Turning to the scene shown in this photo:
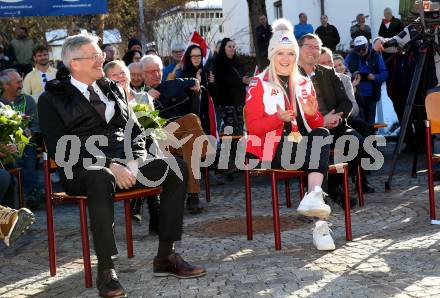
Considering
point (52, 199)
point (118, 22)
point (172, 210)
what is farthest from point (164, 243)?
point (118, 22)

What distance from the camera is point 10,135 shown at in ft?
20.2

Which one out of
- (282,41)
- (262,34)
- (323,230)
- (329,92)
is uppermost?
(262,34)

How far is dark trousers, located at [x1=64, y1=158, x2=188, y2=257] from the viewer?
507 cm

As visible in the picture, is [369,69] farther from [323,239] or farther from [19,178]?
[323,239]

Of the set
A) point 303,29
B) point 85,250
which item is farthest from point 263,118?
point 303,29

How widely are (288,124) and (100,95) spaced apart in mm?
1638

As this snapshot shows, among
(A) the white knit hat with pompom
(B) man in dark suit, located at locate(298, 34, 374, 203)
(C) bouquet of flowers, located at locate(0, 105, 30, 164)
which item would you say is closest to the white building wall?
(B) man in dark suit, located at locate(298, 34, 374, 203)

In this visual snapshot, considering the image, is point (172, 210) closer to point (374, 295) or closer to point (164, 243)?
point (164, 243)

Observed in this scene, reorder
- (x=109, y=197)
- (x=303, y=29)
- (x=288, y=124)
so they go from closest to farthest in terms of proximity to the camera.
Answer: (x=109, y=197) → (x=288, y=124) → (x=303, y=29)

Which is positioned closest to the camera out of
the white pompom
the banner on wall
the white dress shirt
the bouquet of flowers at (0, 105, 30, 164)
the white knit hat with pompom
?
the white dress shirt

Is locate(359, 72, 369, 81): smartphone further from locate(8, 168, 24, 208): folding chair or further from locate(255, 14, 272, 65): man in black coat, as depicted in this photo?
locate(8, 168, 24, 208): folding chair

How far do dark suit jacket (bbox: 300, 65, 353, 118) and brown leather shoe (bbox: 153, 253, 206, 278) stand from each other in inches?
116

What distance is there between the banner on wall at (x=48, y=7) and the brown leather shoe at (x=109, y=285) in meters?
10.4

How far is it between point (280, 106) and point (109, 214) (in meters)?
1.92
